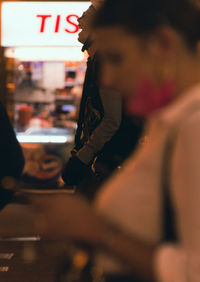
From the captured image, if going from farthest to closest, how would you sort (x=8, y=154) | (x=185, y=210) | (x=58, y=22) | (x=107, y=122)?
(x=58, y=22) < (x=107, y=122) < (x=8, y=154) < (x=185, y=210)

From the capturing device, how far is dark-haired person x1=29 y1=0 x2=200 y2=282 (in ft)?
3.41

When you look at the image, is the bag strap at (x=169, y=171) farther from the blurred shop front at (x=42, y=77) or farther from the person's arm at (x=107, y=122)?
the blurred shop front at (x=42, y=77)

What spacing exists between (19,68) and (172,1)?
21.2 ft

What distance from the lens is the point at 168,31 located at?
109 cm

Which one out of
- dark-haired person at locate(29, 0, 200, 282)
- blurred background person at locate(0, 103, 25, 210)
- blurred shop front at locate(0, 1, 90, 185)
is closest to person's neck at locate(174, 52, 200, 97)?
Result: dark-haired person at locate(29, 0, 200, 282)

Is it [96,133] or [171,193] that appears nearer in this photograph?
[171,193]

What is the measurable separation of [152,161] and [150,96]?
12cm

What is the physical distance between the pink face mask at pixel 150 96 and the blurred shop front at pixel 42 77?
16.3ft

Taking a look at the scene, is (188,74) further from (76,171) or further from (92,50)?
(76,171)

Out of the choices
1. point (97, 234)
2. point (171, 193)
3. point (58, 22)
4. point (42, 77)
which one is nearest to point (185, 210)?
point (171, 193)

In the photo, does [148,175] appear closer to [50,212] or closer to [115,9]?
[50,212]

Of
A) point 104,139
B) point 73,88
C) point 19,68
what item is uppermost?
point 104,139

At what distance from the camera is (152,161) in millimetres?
1080

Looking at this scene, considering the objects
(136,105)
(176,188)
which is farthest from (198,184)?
(136,105)
